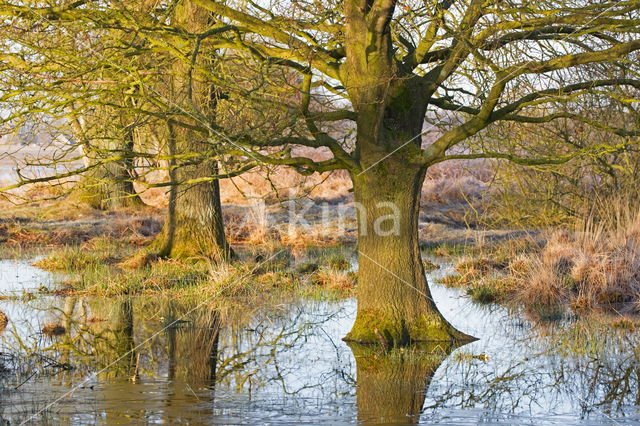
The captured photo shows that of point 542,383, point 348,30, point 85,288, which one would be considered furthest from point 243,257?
point 542,383

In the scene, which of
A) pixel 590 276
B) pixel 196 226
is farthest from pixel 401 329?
pixel 196 226

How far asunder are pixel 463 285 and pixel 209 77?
20.1 feet

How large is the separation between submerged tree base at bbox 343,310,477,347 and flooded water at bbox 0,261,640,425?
0.77ft

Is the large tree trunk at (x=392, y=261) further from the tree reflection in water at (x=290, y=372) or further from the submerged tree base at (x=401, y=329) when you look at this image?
the tree reflection in water at (x=290, y=372)

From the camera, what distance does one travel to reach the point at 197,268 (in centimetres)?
1359

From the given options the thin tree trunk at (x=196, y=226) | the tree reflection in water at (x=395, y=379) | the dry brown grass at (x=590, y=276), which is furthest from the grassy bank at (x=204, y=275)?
the tree reflection in water at (x=395, y=379)

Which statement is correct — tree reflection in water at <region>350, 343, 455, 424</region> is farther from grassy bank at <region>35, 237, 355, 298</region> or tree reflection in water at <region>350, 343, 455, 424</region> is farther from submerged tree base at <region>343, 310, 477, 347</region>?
grassy bank at <region>35, 237, 355, 298</region>

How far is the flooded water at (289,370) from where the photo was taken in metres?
6.61

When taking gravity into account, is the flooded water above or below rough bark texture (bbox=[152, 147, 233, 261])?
below

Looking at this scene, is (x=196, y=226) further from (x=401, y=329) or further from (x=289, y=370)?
(x=289, y=370)

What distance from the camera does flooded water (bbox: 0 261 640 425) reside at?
6.61m

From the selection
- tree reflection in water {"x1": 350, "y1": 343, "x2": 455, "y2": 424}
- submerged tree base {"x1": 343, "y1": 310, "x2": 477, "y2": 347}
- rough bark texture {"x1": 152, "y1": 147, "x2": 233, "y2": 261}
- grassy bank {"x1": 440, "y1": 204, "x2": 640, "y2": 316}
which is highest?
rough bark texture {"x1": 152, "y1": 147, "x2": 233, "y2": 261}

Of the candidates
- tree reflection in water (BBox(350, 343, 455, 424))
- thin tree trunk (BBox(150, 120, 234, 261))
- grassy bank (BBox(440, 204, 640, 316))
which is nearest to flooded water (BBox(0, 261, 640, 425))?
tree reflection in water (BBox(350, 343, 455, 424))

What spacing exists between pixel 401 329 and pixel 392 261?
71 cm
